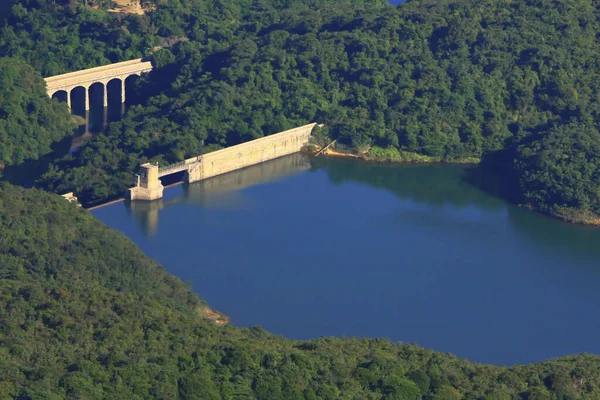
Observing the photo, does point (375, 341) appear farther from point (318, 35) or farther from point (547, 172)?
point (318, 35)

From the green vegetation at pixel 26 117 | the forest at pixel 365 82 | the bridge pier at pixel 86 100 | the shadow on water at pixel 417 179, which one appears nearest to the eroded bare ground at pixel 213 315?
the forest at pixel 365 82

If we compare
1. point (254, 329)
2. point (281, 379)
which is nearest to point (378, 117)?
point (254, 329)

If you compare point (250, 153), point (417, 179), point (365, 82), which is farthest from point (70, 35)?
point (417, 179)

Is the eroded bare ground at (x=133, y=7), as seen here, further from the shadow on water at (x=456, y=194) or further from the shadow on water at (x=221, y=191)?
the shadow on water at (x=456, y=194)

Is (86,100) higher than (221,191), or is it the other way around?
(86,100)

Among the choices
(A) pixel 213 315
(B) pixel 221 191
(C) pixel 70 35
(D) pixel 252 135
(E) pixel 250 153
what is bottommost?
(A) pixel 213 315

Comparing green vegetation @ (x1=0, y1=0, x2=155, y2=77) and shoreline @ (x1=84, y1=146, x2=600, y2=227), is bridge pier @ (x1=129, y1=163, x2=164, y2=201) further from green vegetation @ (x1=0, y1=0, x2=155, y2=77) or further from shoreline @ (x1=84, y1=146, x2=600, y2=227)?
green vegetation @ (x1=0, y1=0, x2=155, y2=77)

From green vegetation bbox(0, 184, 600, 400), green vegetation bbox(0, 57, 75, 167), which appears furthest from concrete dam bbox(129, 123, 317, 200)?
green vegetation bbox(0, 184, 600, 400)

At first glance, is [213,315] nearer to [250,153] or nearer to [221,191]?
[221,191]
